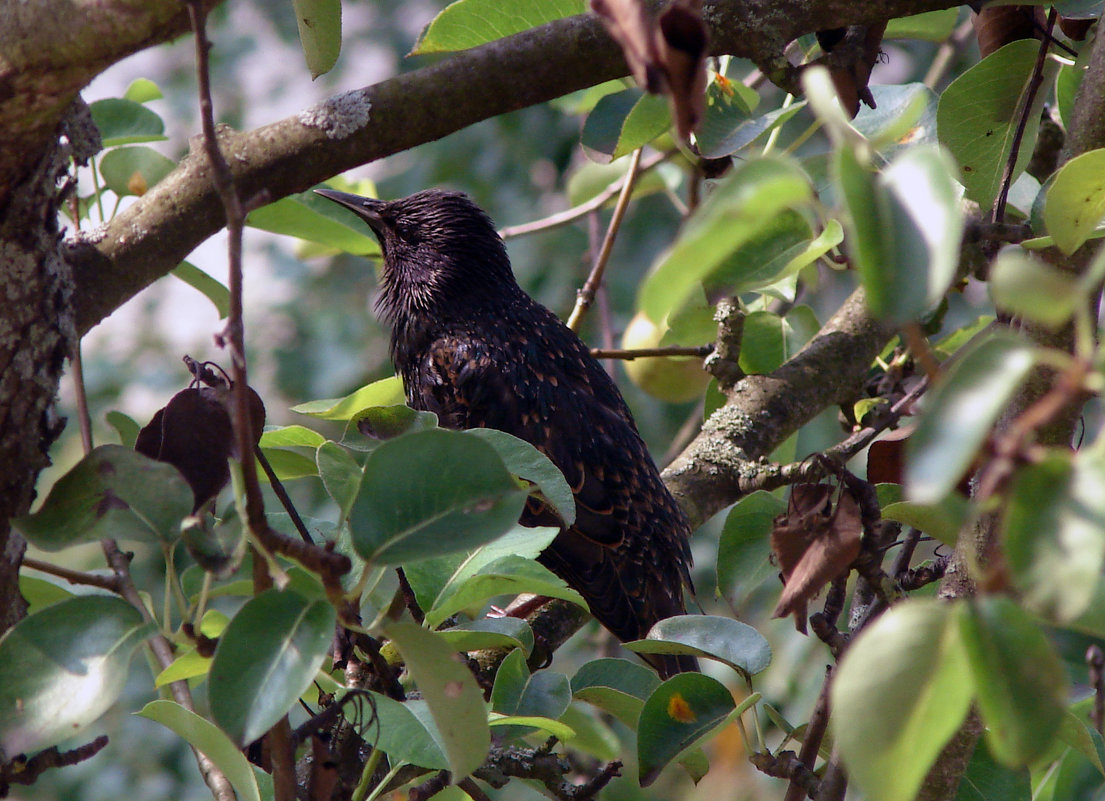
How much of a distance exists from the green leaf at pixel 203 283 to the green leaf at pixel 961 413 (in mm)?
1481

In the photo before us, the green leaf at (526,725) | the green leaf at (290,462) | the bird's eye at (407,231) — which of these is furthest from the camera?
the bird's eye at (407,231)

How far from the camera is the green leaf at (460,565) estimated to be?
128 centimetres

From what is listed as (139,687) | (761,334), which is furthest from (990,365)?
(139,687)

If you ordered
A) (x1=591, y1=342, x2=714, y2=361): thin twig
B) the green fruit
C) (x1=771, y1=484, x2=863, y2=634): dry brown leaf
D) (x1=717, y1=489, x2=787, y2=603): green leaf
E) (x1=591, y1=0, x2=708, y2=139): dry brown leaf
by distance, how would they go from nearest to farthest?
1. (x1=591, y1=0, x2=708, y2=139): dry brown leaf
2. (x1=771, y1=484, x2=863, y2=634): dry brown leaf
3. (x1=717, y1=489, x2=787, y2=603): green leaf
4. (x1=591, y1=342, x2=714, y2=361): thin twig
5. the green fruit

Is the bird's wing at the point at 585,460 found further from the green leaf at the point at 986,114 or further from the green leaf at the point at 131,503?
the green leaf at the point at 131,503

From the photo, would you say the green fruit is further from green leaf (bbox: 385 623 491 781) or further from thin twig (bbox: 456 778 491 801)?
green leaf (bbox: 385 623 491 781)

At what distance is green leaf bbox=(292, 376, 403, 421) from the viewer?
178 cm

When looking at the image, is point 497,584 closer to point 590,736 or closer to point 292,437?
point 590,736

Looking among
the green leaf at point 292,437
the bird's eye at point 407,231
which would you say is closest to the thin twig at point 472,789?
the green leaf at point 292,437

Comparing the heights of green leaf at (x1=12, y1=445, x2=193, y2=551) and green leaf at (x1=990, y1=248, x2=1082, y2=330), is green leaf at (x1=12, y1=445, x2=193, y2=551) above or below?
below

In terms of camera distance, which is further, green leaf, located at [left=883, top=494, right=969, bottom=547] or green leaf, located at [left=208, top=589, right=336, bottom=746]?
green leaf, located at [left=883, top=494, right=969, bottom=547]

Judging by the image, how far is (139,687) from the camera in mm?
4254

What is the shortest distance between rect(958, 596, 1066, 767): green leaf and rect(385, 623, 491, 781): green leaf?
464 millimetres

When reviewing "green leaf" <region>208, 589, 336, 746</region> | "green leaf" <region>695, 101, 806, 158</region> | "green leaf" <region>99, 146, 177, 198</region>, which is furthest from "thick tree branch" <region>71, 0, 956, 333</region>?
"green leaf" <region>208, 589, 336, 746</region>
